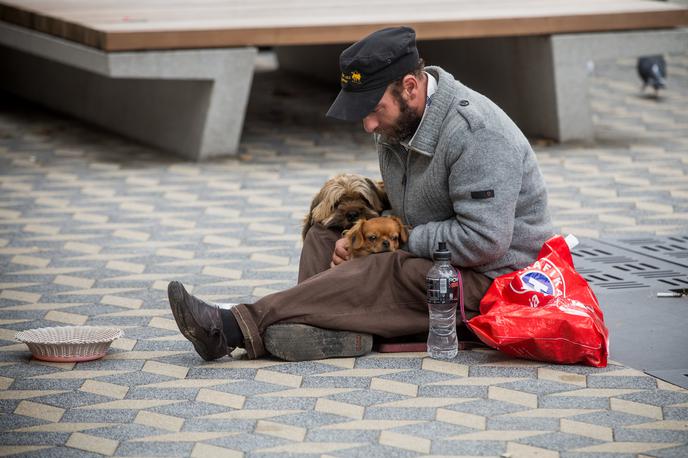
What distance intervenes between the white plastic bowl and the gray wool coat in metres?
1.30

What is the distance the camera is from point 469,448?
12.3 feet

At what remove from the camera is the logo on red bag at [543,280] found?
448 centimetres

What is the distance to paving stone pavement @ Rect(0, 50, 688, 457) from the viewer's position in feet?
12.7

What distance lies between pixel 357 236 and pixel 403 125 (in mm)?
490

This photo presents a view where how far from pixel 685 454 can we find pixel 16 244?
14.5ft

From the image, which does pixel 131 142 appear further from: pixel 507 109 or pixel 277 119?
pixel 507 109

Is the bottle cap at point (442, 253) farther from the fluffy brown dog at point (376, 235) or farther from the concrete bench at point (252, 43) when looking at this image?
the concrete bench at point (252, 43)

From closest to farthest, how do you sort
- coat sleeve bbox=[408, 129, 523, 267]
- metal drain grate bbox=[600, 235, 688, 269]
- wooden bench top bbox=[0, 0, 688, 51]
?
coat sleeve bbox=[408, 129, 523, 267] → metal drain grate bbox=[600, 235, 688, 269] → wooden bench top bbox=[0, 0, 688, 51]

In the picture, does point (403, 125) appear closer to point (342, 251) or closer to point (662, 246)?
point (342, 251)

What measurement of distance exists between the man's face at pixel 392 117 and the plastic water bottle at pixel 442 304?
0.49 m

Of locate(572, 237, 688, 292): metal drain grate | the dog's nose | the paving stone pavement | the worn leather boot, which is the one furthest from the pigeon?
the worn leather boot

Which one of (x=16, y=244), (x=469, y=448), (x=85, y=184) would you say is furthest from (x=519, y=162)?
(x=85, y=184)

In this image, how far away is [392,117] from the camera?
4.55m

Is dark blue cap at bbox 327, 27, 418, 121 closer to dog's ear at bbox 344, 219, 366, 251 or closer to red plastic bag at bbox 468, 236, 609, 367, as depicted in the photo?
dog's ear at bbox 344, 219, 366, 251
